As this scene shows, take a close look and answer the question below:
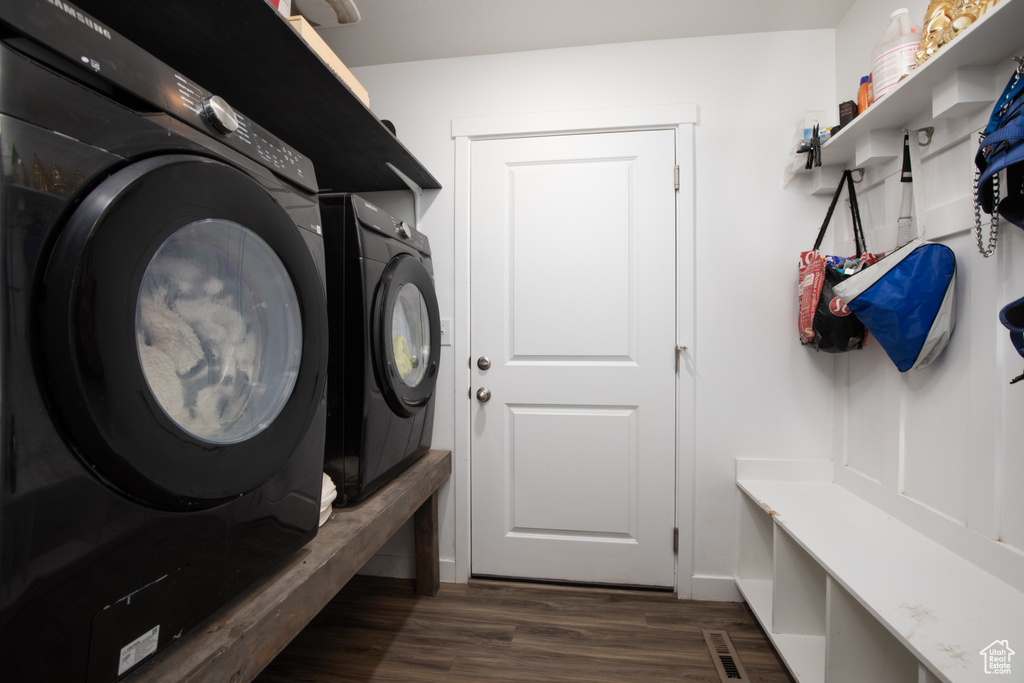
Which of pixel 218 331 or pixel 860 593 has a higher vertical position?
pixel 218 331

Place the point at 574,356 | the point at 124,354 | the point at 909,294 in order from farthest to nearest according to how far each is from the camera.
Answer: the point at 574,356 < the point at 909,294 < the point at 124,354

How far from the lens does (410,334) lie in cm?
157

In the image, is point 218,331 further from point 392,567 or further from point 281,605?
point 392,567

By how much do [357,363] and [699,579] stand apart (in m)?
1.66

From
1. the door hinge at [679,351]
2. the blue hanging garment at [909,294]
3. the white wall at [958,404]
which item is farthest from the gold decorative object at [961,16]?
the door hinge at [679,351]

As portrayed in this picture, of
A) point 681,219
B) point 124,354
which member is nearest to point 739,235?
point 681,219

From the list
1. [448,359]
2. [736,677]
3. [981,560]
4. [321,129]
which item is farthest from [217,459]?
[981,560]

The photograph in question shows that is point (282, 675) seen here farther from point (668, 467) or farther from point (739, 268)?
point (739, 268)

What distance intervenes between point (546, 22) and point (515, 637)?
2.39m

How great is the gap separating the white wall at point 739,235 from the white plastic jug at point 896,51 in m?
0.45

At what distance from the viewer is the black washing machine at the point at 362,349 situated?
121 cm

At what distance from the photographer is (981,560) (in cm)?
112

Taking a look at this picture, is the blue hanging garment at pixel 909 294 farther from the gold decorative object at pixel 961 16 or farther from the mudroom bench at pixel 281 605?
the mudroom bench at pixel 281 605

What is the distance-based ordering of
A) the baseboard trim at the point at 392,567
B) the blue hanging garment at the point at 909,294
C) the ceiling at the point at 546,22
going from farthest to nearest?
the baseboard trim at the point at 392,567 → the ceiling at the point at 546,22 → the blue hanging garment at the point at 909,294
